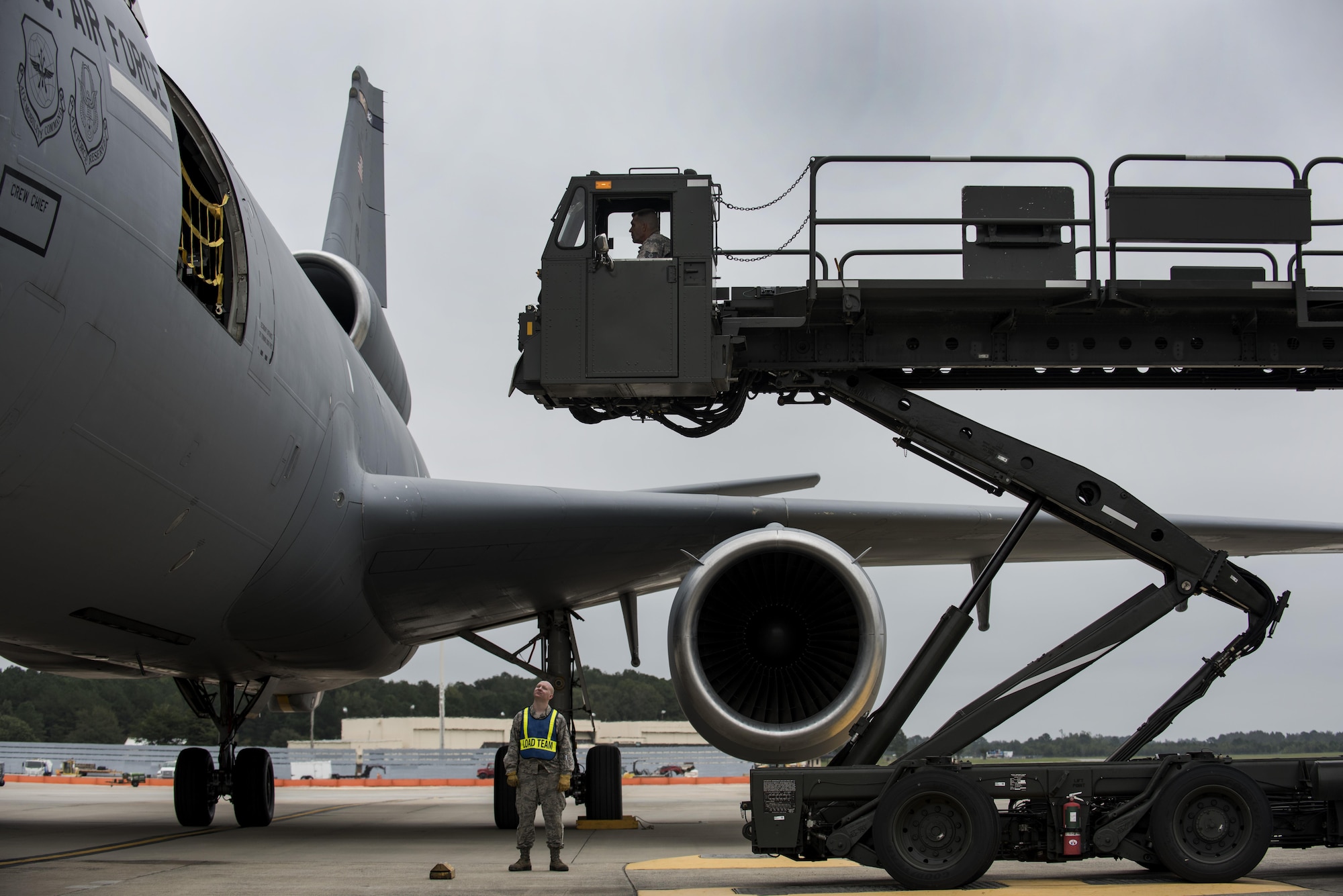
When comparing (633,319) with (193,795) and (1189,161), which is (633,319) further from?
(193,795)

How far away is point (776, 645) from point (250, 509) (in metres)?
3.67

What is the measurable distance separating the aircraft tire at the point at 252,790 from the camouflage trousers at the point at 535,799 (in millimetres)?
6279

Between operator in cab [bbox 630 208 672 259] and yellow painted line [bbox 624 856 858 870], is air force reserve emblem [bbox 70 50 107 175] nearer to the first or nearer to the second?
operator in cab [bbox 630 208 672 259]

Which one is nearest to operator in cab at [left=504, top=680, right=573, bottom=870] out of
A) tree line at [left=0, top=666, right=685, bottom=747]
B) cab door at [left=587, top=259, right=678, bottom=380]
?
cab door at [left=587, top=259, right=678, bottom=380]

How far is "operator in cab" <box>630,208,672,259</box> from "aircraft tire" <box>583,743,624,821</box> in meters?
6.15

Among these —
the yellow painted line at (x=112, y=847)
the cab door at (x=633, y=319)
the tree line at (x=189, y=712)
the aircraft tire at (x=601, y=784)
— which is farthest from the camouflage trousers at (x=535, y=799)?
the tree line at (x=189, y=712)

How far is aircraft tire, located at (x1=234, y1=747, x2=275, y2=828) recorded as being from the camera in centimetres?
1343

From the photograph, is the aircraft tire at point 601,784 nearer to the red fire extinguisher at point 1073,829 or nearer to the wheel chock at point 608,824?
the wheel chock at point 608,824

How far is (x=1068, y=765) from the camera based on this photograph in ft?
22.0

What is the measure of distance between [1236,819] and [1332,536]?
7227mm

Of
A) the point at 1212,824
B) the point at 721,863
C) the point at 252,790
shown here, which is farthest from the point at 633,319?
the point at 252,790

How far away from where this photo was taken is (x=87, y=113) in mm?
5309

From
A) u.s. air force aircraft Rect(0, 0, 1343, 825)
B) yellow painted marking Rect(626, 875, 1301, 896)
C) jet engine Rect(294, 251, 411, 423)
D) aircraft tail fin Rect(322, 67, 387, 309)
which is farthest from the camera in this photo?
aircraft tail fin Rect(322, 67, 387, 309)

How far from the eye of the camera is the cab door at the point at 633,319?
7383mm
